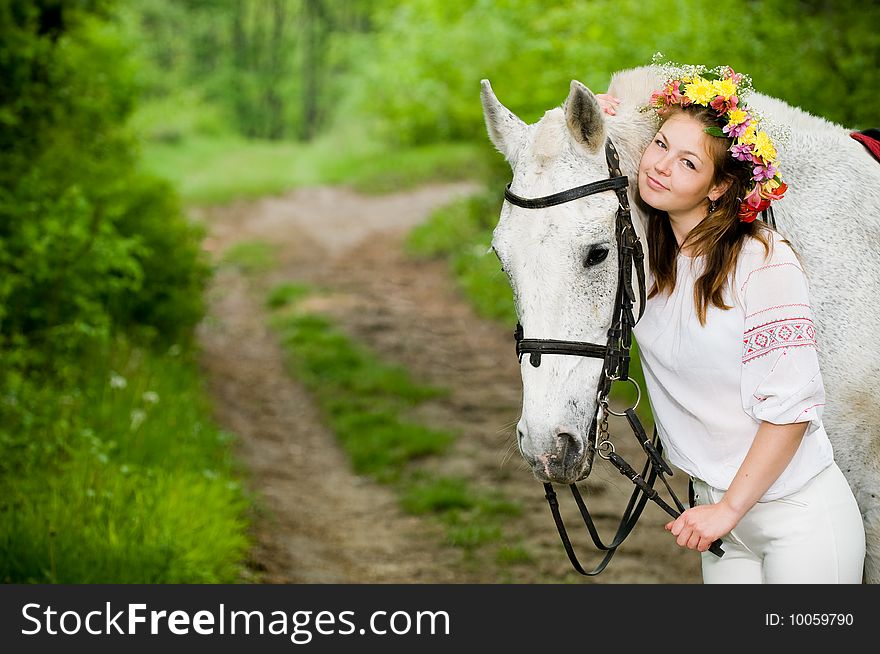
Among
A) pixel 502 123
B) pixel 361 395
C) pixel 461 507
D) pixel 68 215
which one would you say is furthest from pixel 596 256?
pixel 361 395

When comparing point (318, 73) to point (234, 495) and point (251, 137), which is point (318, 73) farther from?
point (234, 495)

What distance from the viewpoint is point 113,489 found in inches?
193

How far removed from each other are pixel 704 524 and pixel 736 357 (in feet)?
1.45

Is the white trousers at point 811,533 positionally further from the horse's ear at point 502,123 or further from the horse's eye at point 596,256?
the horse's ear at point 502,123

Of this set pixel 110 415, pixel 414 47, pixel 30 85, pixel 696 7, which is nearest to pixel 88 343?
pixel 110 415

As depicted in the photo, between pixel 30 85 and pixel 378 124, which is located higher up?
pixel 378 124

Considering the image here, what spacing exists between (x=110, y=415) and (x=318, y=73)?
4289cm

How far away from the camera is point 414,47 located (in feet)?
75.2

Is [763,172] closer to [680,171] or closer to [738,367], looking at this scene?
[680,171]

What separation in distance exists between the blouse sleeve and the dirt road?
0.61 meters

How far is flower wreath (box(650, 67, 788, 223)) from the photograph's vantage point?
2.45m

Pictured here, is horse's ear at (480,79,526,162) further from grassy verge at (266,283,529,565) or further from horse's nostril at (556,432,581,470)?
grassy verge at (266,283,529,565)

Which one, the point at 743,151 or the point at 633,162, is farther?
the point at 633,162

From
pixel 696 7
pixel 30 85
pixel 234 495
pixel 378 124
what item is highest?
pixel 378 124
